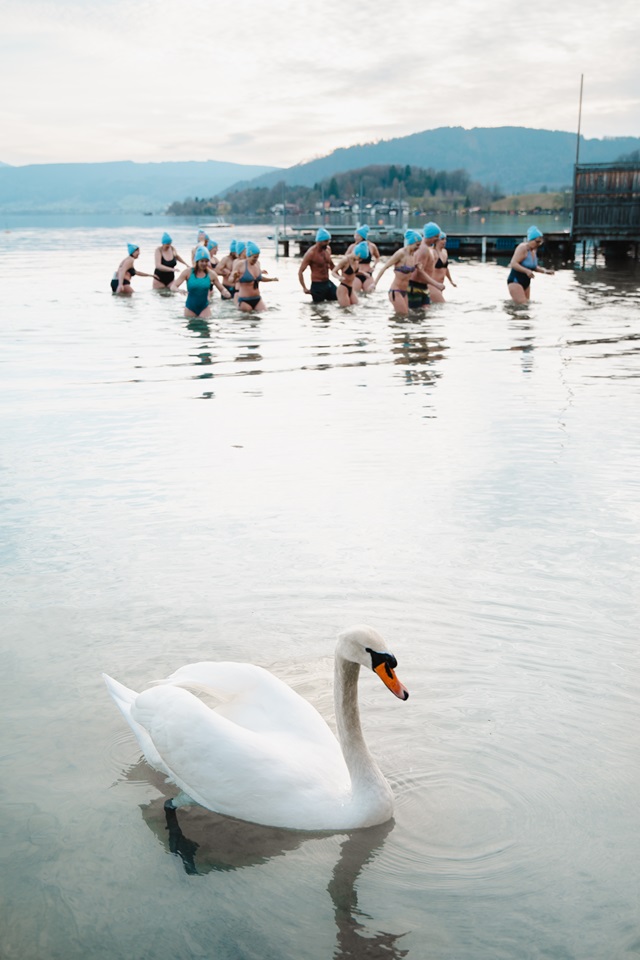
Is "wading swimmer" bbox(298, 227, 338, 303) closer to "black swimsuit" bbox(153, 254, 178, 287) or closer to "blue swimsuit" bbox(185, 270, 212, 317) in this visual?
"blue swimsuit" bbox(185, 270, 212, 317)

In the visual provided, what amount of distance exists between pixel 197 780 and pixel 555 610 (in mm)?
2868

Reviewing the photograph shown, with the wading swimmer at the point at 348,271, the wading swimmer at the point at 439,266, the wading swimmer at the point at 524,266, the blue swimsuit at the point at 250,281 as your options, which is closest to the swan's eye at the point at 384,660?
the wading swimmer at the point at 524,266

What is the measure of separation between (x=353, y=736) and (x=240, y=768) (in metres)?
0.46

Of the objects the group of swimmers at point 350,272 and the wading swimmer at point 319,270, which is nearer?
the group of swimmers at point 350,272

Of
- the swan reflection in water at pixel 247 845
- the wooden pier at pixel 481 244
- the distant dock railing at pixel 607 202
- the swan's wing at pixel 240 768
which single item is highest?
the distant dock railing at pixel 607 202

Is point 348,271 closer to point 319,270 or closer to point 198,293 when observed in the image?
point 319,270

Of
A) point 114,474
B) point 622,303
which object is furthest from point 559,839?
point 622,303

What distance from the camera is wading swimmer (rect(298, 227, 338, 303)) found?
886 inches

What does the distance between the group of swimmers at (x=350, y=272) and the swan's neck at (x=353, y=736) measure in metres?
16.3

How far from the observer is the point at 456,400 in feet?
41.1

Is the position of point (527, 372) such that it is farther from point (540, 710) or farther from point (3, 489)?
point (540, 710)

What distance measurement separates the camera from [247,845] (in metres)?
3.99

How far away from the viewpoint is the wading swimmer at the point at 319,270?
73.8 feet

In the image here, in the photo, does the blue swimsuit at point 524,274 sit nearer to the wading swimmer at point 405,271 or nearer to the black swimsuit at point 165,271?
the wading swimmer at point 405,271
